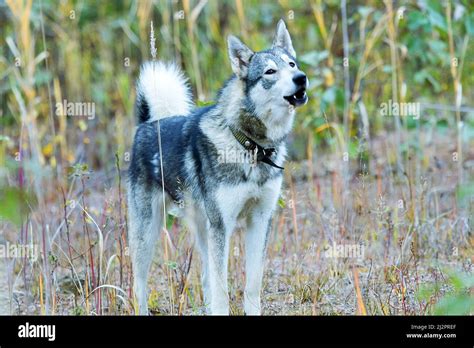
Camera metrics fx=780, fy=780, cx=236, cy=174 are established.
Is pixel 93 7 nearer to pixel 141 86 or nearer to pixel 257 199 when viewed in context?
pixel 141 86

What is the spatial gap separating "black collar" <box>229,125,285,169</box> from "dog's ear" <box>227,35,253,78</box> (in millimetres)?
298

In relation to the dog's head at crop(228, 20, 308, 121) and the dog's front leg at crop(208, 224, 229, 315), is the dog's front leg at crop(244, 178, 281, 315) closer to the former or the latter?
the dog's front leg at crop(208, 224, 229, 315)

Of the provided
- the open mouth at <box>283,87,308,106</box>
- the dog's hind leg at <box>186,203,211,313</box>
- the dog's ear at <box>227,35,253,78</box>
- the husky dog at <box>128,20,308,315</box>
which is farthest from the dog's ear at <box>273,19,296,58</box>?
Answer: the dog's hind leg at <box>186,203,211,313</box>

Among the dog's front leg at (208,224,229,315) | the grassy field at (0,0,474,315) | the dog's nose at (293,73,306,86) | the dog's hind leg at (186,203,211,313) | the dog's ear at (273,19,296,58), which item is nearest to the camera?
the dog's nose at (293,73,306,86)

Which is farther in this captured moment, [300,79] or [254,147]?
[254,147]

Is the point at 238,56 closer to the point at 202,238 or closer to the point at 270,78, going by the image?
the point at 270,78

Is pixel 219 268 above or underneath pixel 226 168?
underneath

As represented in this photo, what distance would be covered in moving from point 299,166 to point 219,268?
2.97 m

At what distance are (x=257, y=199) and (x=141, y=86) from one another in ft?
3.68

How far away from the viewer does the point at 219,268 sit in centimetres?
380

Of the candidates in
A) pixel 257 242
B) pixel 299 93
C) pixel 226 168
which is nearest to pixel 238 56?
pixel 299 93

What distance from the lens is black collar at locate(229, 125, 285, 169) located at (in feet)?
12.7
